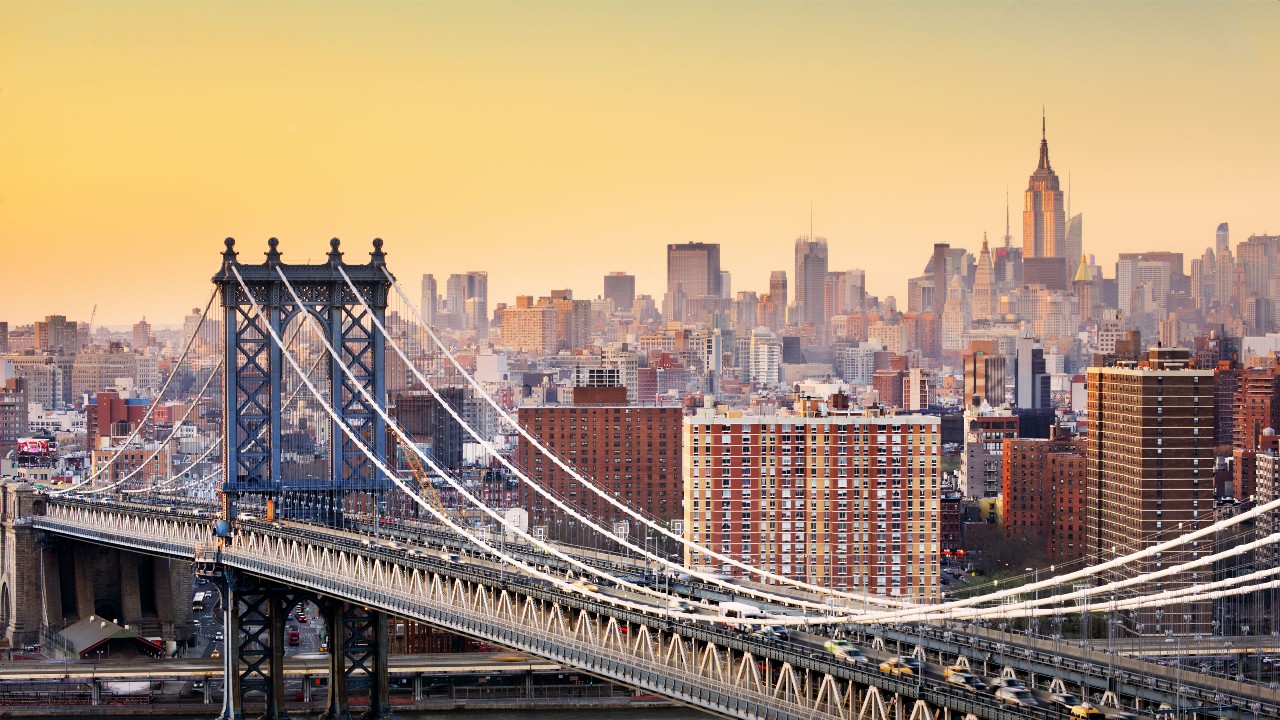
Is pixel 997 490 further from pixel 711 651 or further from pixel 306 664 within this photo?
pixel 711 651

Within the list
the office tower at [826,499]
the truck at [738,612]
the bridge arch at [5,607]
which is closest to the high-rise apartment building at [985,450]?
the office tower at [826,499]

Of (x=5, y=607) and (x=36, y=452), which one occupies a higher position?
(x=36, y=452)

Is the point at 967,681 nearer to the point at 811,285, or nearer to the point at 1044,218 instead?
the point at 1044,218

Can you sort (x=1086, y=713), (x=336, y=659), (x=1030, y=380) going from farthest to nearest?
(x=1030, y=380), (x=336, y=659), (x=1086, y=713)

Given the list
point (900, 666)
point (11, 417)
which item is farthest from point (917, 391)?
point (900, 666)

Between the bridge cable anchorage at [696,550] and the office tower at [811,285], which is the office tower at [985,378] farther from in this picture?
the bridge cable anchorage at [696,550]

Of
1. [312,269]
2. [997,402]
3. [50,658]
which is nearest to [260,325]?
[312,269]

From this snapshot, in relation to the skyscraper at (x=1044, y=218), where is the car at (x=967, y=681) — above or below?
below
